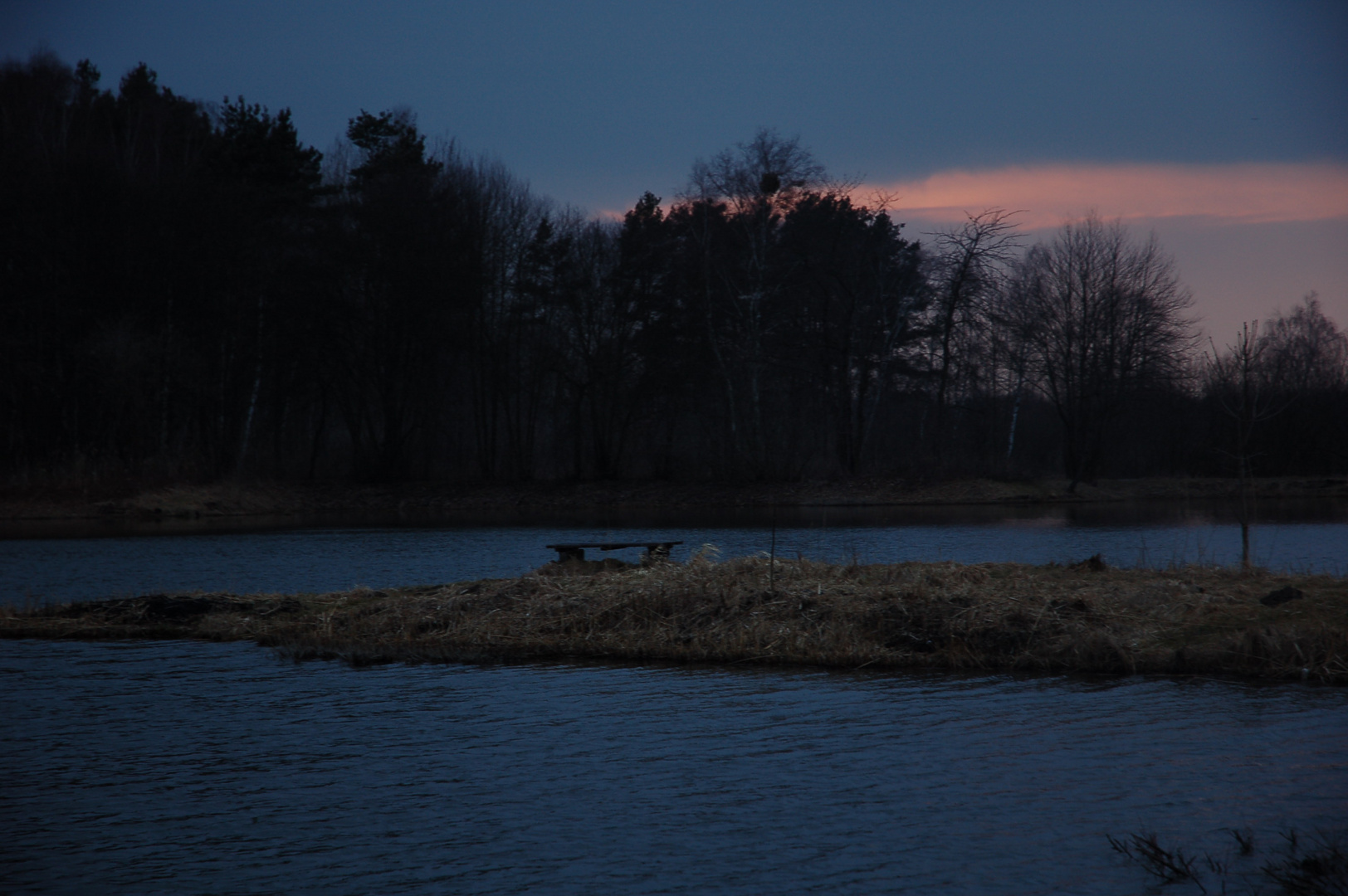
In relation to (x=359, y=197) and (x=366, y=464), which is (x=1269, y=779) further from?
(x=359, y=197)

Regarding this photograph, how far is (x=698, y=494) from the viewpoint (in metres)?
51.9

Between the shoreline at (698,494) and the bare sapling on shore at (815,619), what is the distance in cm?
3072

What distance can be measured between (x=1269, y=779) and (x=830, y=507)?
4094 cm

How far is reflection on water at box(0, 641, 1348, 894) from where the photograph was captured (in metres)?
6.57

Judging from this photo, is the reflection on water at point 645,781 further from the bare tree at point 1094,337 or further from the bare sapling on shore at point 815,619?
the bare tree at point 1094,337

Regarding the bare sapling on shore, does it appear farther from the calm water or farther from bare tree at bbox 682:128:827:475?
bare tree at bbox 682:128:827:475

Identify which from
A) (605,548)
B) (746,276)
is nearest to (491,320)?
(746,276)

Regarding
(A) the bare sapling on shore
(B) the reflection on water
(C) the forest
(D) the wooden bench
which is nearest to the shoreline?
(C) the forest

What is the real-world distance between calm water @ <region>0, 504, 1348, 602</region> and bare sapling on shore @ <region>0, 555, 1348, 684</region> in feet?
9.69

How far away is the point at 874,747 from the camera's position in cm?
922

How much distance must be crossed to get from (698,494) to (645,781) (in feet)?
143

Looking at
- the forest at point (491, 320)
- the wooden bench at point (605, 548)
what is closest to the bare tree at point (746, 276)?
the forest at point (491, 320)

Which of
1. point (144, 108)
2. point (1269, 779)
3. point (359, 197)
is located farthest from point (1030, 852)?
point (144, 108)

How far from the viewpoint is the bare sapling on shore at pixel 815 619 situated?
490 inches
